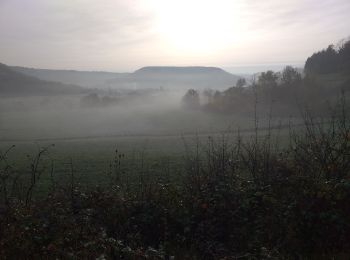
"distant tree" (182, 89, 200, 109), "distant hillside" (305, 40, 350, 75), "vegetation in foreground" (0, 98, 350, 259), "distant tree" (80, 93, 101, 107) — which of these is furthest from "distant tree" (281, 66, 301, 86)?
"vegetation in foreground" (0, 98, 350, 259)

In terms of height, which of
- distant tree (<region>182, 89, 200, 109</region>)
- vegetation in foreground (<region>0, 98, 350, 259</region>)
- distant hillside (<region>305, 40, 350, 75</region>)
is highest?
distant hillside (<region>305, 40, 350, 75</region>)

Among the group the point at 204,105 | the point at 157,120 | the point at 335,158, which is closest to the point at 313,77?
the point at 204,105

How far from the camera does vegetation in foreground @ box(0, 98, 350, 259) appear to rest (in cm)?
647

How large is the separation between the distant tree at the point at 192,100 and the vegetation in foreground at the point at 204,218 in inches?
3640

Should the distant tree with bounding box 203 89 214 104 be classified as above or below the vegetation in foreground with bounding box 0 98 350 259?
above

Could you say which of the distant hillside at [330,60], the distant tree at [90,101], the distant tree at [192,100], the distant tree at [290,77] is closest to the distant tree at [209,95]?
the distant tree at [192,100]

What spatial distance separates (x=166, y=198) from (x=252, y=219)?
5.88 ft

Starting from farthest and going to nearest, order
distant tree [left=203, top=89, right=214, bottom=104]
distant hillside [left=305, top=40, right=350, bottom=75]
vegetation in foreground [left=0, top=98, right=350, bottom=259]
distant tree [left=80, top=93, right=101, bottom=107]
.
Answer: distant tree [left=80, top=93, right=101, bottom=107], distant hillside [left=305, top=40, right=350, bottom=75], distant tree [left=203, top=89, right=214, bottom=104], vegetation in foreground [left=0, top=98, right=350, bottom=259]

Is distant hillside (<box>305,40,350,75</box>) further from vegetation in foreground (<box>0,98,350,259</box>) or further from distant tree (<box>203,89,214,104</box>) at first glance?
vegetation in foreground (<box>0,98,350,259</box>)

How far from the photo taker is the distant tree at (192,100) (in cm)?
10270

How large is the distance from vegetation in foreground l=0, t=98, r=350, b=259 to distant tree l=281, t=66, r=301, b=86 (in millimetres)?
82955

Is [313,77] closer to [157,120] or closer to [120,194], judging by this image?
[157,120]

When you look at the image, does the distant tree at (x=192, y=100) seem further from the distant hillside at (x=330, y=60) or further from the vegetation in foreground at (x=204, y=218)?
the vegetation in foreground at (x=204, y=218)

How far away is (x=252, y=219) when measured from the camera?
25.7ft
